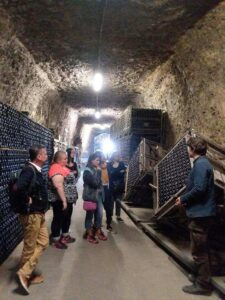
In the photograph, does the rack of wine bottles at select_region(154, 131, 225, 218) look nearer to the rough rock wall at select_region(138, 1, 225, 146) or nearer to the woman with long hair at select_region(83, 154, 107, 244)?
the rough rock wall at select_region(138, 1, 225, 146)

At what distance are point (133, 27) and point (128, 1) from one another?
4.08 ft

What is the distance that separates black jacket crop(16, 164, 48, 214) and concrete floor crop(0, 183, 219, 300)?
1000 millimetres

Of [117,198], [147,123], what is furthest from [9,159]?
[147,123]

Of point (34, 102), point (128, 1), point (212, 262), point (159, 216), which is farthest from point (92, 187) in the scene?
point (34, 102)

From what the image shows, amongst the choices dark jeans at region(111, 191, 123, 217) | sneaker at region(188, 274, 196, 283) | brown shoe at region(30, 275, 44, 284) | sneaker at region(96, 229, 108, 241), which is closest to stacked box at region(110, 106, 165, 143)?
dark jeans at region(111, 191, 123, 217)

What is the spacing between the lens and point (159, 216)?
6215mm

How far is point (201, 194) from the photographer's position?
3.92 m

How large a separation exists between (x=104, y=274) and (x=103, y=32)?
229 inches

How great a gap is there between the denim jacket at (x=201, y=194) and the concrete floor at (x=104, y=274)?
3.44 feet

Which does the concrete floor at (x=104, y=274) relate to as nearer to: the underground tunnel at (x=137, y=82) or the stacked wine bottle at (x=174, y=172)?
the underground tunnel at (x=137, y=82)

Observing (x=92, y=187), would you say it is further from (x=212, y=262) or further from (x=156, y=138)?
(x=156, y=138)

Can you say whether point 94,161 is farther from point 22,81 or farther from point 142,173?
point 22,81

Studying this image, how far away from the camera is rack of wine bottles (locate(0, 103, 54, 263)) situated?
4703 mm

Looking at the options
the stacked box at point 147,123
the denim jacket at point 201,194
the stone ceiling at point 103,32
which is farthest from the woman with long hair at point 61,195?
the stacked box at point 147,123
